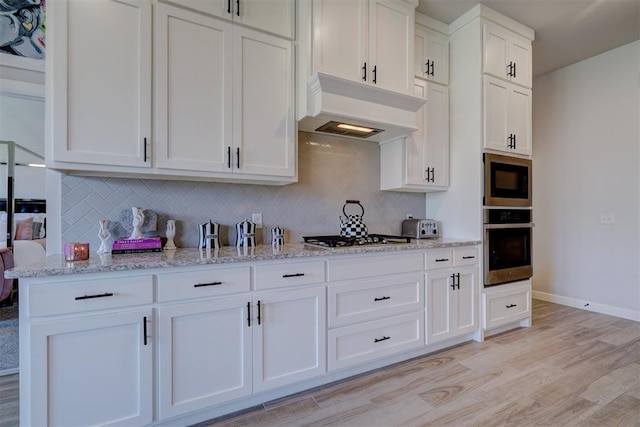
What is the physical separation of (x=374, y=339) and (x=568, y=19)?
133 inches

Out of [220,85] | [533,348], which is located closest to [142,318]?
[220,85]

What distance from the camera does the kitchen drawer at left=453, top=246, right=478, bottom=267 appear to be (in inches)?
105

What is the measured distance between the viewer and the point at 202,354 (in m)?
1.70

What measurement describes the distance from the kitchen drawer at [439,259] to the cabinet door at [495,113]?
1.06m

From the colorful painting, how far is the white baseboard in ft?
18.7

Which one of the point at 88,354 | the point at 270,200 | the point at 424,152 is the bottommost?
the point at 88,354

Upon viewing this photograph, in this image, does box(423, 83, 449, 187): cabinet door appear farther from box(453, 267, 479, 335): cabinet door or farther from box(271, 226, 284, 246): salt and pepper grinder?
box(271, 226, 284, 246): salt and pepper grinder

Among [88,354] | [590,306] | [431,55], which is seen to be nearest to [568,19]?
[431,55]

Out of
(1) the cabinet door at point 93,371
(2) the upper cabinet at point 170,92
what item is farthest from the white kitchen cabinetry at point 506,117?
(1) the cabinet door at point 93,371

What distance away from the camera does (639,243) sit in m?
3.26

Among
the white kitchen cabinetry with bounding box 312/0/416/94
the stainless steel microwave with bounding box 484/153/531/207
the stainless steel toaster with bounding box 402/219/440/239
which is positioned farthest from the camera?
the stainless steel toaster with bounding box 402/219/440/239

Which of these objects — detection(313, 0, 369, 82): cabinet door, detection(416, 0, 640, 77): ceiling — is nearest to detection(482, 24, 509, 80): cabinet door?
detection(416, 0, 640, 77): ceiling

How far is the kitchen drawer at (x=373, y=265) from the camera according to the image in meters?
2.08

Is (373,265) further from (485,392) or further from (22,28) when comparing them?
(22,28)
